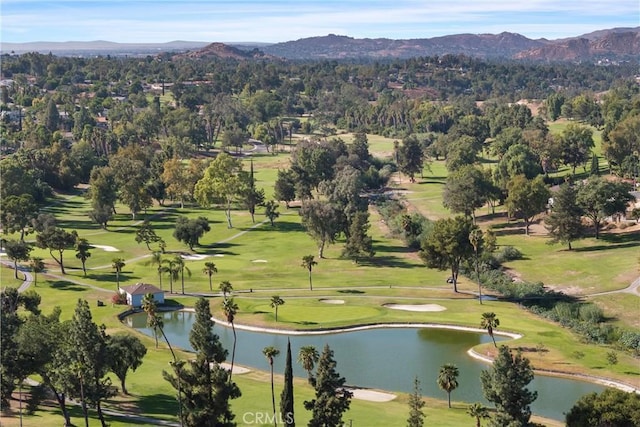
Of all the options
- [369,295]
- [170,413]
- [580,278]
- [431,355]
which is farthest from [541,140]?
[170,413]

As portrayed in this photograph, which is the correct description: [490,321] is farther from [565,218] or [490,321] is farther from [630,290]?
[565,218]

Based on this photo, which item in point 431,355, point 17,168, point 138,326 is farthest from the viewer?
point 17,168

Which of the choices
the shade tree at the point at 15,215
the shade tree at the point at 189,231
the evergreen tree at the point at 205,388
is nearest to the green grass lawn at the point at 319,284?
the shade tree at the point at 189,231

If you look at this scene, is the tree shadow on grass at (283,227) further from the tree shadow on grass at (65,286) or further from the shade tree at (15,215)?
the tree shadow on grass at (65,286)

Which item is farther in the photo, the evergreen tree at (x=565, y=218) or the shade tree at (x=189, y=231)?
the shade tree at (x=189, y=231)

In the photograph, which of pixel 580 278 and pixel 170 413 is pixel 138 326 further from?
pixel 580 278

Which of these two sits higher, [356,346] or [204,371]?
[204,371]

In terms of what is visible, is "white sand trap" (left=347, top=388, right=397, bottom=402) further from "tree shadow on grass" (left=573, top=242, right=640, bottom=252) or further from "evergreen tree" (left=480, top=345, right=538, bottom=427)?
"tree shadow on grass" (left=573, top=242, right=640, bottom=252)
